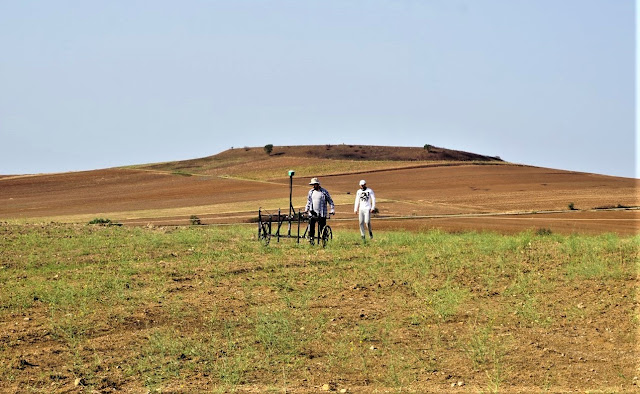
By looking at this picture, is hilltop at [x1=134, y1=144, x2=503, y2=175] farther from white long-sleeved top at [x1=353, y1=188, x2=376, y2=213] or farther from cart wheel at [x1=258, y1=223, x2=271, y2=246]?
white long-sleeved top at [x1=353, y1=188, x2=376, y2=213]

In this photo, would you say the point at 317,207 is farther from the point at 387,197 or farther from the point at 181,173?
the point at 181,173

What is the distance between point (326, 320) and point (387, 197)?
44.7 m

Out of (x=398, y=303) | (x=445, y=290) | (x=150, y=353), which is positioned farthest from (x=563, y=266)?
(x=150, y=353)

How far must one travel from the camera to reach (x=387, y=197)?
2254 inches

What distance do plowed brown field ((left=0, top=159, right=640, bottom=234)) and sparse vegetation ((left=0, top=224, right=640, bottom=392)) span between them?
1871 centimetres

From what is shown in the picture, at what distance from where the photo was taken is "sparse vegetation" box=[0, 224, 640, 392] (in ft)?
32.7

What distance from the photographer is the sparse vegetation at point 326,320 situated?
9.97 metres

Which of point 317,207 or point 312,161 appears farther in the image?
point 312,161

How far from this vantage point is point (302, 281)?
16.4m

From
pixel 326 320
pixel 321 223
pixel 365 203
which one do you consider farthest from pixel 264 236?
pixel 326 320

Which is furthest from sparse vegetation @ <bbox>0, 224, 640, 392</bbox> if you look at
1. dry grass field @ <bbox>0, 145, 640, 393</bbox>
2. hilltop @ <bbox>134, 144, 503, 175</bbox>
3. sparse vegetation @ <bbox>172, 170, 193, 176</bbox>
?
hilltop @ <bbox>134, 144, 503, 175</bbox>

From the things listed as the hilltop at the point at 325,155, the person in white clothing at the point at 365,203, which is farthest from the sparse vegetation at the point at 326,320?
Answer: the hilltop at the point at 325,155

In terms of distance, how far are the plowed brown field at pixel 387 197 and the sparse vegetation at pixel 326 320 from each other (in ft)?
61.4

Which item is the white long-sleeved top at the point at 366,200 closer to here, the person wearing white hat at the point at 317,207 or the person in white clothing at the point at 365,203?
the person in white clothing at the point at 365,203
